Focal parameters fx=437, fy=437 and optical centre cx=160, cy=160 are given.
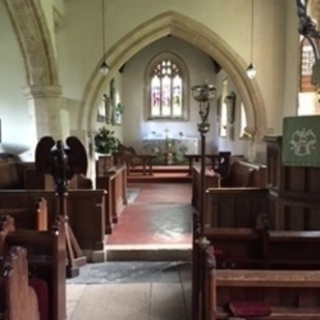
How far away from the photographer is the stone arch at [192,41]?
25.0 ft

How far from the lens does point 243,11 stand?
25.0 ft

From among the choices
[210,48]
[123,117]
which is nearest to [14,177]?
[210,48]

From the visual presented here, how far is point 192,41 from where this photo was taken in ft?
26.3

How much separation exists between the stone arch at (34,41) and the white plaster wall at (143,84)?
717 centimetres

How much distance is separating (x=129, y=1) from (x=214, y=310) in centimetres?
689

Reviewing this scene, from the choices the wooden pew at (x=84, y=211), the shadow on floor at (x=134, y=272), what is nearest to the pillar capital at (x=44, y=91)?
the wooden pew at (x=84, y=211)

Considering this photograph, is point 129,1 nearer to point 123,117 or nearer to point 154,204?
point 154,204

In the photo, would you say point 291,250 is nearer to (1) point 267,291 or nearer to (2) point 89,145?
(1) point 267,291

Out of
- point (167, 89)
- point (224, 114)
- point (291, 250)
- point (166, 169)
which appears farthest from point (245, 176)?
point (167, 89)

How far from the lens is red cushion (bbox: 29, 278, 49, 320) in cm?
245

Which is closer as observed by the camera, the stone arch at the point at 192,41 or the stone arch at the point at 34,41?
the stone arch at the point at 34,41

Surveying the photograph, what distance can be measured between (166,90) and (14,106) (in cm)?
742

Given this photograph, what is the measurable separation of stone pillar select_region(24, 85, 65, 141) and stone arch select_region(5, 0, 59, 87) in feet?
0.30

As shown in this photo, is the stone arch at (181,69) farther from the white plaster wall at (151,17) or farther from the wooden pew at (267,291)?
the wooden pew at (267,291)
